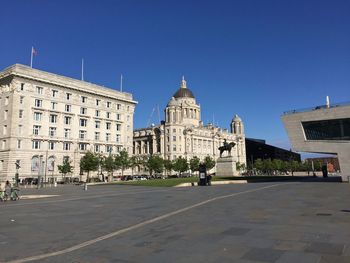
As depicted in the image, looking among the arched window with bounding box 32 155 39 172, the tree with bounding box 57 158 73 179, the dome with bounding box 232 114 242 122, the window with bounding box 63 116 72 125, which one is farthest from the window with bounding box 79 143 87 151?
the dome with bounding box 232 114 242 122

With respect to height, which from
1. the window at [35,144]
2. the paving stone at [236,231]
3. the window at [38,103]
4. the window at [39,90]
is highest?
the window at [39,90]

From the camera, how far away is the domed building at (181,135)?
147 m

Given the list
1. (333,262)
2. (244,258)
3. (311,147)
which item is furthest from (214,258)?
(311,147)

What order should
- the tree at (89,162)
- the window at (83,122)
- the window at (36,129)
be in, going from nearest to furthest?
the window at (36,129)
the tree at (89,162)
the window at (83,122)

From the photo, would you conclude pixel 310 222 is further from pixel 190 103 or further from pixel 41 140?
pixel 190 103

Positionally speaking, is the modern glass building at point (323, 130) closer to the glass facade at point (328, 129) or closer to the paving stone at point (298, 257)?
the glass facade at point (328, 129)

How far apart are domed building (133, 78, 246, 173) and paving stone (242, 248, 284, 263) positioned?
135 m

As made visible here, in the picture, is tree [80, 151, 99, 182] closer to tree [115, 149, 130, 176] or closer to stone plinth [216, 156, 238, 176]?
tree [115, 149, 130, 176]

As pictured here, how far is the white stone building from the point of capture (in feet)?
261

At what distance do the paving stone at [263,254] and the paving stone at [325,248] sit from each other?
95 centimetres

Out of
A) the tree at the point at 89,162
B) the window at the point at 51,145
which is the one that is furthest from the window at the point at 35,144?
the tree at the point at 89,162

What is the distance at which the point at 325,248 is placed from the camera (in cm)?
916

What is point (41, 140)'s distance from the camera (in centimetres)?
8388

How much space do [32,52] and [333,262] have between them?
273ft
